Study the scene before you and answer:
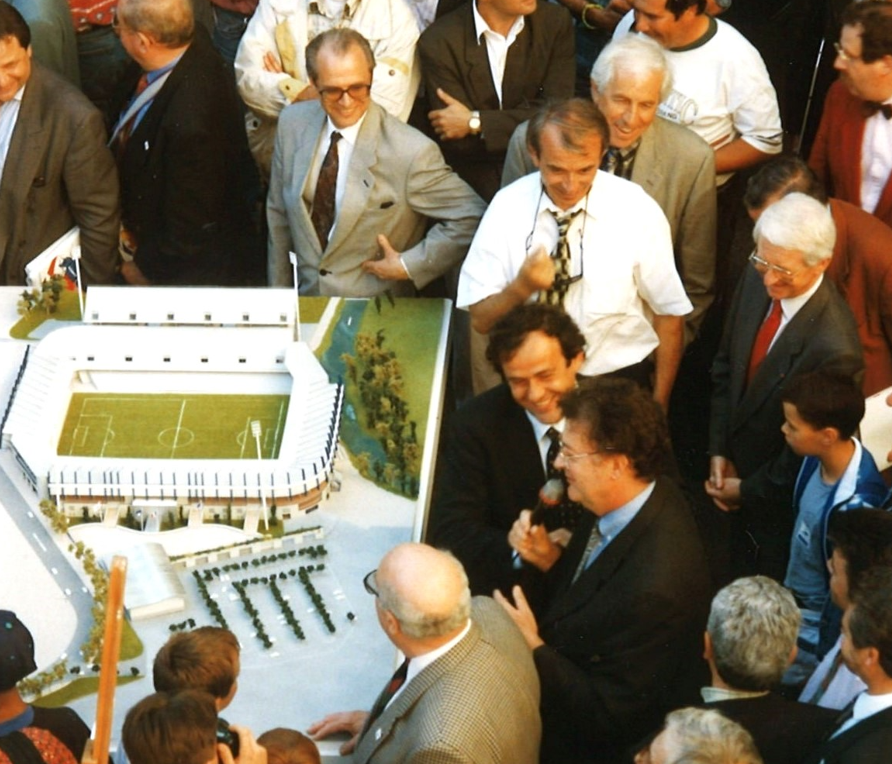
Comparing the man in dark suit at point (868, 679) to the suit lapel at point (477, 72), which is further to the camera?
the suit lapel at point (477, 72)

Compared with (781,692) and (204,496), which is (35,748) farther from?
(781,692)

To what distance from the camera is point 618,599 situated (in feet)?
18.2

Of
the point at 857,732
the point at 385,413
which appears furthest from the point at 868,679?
the point at 385,413

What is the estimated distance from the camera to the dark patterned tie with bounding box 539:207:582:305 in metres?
7.29

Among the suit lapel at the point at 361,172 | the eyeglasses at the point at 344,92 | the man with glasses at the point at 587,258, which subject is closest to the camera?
the man with glasses at the point at 587,258

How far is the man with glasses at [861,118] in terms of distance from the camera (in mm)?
7562

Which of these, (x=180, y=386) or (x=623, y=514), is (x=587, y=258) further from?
(x=180, y=386)

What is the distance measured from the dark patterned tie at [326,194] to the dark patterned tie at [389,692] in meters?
3.64

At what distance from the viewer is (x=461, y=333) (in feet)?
27.9

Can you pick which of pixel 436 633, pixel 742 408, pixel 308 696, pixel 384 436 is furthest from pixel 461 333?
pixel 436 633

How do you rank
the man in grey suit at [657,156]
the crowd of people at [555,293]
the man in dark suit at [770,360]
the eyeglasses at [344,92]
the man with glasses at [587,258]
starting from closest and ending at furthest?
1. the crowd of people at [555,293]
2. the man in dark suit at [770,360]
3. the man with glasses at [587,258]
4. the man in grey suit at [657,156]
5. the eyeglasses at [344,92]

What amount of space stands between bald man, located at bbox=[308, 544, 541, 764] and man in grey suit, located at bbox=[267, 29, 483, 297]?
346cm

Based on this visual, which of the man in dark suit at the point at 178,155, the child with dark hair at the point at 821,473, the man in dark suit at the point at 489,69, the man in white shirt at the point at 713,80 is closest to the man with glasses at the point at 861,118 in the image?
the man in white shirt at the point at 713,80

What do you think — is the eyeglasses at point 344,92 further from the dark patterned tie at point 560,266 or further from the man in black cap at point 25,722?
the man in black cap at point 25,722
